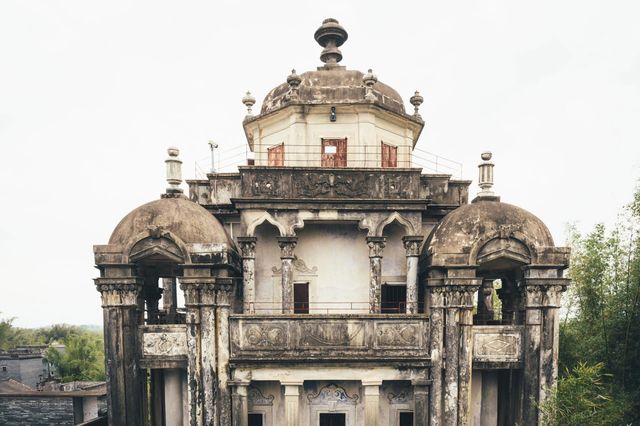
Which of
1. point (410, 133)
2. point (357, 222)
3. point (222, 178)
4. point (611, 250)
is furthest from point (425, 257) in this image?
point (611, 250)

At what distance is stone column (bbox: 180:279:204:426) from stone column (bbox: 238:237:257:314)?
2304 millimetres

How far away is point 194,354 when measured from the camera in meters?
11.5

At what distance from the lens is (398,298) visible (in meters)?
14.7

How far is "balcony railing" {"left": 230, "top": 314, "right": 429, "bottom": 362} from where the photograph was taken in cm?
1189

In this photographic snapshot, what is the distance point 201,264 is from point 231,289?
4.33 feet

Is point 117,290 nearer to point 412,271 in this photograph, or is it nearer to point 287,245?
point 287,245

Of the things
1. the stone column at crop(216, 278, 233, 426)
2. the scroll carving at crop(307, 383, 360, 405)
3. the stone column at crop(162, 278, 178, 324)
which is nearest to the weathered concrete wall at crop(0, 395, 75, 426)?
the stone column at crop(162, 278, 178, 324)

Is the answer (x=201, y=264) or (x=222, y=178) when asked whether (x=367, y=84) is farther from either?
(x=201, y=264)

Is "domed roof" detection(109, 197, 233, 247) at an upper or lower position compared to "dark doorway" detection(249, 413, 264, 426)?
upper

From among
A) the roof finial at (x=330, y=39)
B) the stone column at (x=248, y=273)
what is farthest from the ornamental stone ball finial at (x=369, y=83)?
the stone column at (x=248, y=273)

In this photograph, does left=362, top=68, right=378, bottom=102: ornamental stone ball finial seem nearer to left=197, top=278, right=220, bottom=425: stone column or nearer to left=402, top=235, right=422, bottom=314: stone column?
left=402, top=235, right=422, bottom=314: stone column

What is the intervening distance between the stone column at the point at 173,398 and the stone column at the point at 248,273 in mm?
3440

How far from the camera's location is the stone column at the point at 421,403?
11836 millimetres

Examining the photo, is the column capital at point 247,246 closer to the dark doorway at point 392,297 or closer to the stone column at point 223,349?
the stone column at point 223,349
